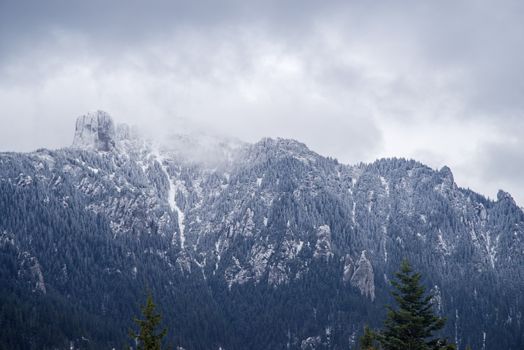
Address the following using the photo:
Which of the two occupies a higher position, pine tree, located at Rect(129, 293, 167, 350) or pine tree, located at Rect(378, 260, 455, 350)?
pine tree, located at Rect(378, 260, 455, 350)

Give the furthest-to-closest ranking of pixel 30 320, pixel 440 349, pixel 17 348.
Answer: pixel 30 320, pixel 17 348, pixel 440 349

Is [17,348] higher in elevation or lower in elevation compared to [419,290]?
higher

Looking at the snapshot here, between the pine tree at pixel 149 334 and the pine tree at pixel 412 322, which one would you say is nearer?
the pine tree at pixel 149 334

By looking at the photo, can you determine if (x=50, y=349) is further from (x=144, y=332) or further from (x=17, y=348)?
(x=144, y=332)

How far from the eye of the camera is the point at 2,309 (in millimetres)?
194250

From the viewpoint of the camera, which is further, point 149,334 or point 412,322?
point 412,322

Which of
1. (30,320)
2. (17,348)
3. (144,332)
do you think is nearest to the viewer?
(144,332)

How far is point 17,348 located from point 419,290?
171m

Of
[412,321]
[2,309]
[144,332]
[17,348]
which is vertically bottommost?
[144,332]

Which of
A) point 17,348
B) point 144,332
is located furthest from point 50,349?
point 144,332

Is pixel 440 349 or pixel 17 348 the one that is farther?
pixel 17 348

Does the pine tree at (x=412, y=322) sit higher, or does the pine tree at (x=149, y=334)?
the pine tree at (x=412, y=322)

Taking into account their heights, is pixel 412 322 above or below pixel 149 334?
above

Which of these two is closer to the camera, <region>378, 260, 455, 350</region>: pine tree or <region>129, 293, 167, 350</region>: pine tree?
<region>129, 293, 167, 350</region>: pine tree
